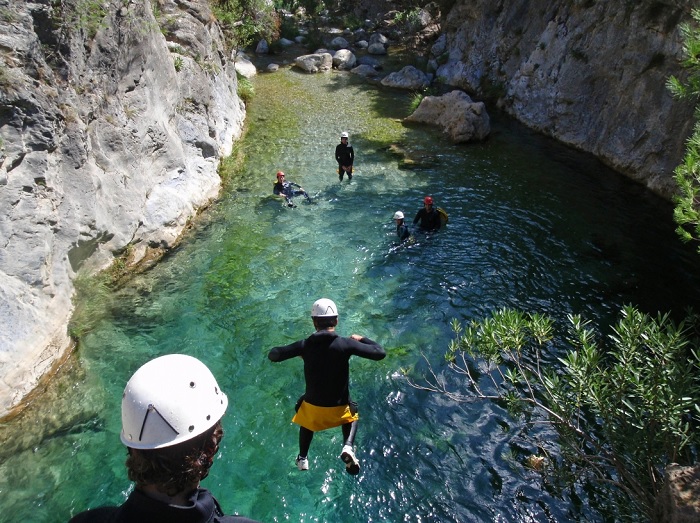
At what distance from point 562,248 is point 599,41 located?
11.9 m

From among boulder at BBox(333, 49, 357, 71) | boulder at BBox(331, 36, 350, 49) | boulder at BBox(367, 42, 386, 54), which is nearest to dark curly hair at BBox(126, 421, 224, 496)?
boulder at BBox(333, 49, 357, 71)

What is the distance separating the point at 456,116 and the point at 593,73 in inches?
223

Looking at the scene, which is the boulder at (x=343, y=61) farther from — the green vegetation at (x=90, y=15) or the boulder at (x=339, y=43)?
the green vegetation at (x=90, y=15)

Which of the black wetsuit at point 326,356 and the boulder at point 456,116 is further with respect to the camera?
the boulder at point 456,116

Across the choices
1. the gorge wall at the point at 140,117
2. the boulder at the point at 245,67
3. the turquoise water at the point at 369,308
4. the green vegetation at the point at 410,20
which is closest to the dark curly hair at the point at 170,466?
the turquoise water at the point at 369,308

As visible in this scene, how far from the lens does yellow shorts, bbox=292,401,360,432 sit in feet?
18.8

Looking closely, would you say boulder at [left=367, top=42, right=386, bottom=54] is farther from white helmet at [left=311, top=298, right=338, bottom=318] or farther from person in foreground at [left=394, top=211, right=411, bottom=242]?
white helmet at [left=311, top=298, right=338, bottom=318]

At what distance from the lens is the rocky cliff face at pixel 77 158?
772 cm

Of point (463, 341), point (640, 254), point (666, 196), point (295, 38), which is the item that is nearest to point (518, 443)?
point (463, 341)

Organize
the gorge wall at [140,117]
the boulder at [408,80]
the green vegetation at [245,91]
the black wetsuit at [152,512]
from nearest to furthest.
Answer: the black wetsuit at [152,512], the gorge wall at [140,117], the green vegetation at [245,91], the boulder at [408,80]

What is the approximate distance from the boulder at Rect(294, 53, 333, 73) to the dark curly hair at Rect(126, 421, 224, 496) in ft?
106

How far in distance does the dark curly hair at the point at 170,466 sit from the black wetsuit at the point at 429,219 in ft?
36.5

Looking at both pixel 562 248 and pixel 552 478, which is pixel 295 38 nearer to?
pixel 562 248

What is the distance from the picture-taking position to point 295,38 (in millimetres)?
38875
